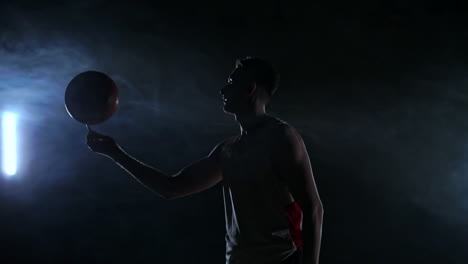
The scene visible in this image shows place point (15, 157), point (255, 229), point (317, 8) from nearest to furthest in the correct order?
point (255, 229), point (317, 8), point (15, 157)

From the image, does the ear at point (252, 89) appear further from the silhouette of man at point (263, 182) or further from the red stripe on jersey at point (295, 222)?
the red stripe on jersey at point (295, 222)

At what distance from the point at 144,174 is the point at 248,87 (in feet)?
1.65

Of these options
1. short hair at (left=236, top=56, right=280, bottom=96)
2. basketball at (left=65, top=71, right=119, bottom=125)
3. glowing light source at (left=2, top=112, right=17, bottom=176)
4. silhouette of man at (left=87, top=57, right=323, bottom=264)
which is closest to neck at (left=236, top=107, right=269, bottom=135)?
silhouette of man at (left=87, top=57, right=323, bottom=264)

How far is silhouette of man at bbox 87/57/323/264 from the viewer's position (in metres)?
1.59

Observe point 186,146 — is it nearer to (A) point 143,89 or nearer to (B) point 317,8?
(A) point 143,89

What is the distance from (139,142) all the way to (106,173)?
0.42 metres

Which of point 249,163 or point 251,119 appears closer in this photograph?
point 249,163

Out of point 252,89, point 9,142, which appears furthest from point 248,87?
point 9,142

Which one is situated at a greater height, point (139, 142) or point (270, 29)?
point (270, 29)

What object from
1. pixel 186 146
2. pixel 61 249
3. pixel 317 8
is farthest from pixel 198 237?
pixel 317 8

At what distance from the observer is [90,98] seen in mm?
2076

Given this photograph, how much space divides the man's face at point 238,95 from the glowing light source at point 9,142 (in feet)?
10.3

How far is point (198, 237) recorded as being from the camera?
4.83 m

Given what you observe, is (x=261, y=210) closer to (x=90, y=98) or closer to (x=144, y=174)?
(x=144, y=174)
